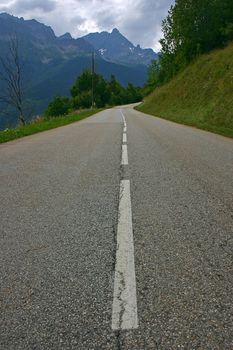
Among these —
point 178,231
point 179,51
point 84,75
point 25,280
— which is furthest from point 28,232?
point 84,75

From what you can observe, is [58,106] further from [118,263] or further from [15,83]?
[118,263]

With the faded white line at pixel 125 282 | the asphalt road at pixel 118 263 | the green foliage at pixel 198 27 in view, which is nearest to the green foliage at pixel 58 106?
the green foliage at pixel 198 27

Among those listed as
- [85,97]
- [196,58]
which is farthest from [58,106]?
[196,58]

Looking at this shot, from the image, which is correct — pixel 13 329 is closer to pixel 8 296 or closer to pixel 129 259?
pixel 8 296

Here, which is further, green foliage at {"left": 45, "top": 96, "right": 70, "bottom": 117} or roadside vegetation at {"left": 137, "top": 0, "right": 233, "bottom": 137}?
green foliage at {"left": 45, "top": 96, "right": 70, "bottom": 117}

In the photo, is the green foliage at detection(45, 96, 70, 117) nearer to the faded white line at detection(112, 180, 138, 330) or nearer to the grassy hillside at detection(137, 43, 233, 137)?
the grassy hillside at detection(137, 43, 233, 137)

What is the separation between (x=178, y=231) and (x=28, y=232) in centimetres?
159

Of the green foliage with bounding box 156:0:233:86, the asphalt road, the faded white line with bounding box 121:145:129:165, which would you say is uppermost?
the green foliage with bounding box 156:0:233:86

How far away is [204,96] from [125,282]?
26.9 meters

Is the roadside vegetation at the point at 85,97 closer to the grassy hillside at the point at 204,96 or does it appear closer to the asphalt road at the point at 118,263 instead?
the grassy hillside at the point at 204,96

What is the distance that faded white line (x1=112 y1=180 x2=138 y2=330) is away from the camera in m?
2.20

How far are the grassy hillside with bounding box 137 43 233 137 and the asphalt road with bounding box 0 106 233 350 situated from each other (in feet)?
33.6

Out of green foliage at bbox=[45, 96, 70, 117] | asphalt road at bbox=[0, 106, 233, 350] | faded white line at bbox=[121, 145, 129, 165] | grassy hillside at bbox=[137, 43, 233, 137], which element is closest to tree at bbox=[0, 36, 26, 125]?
grassy hillside at bbox=[137, 43, 233, 137]

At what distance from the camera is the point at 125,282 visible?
8.71ft
